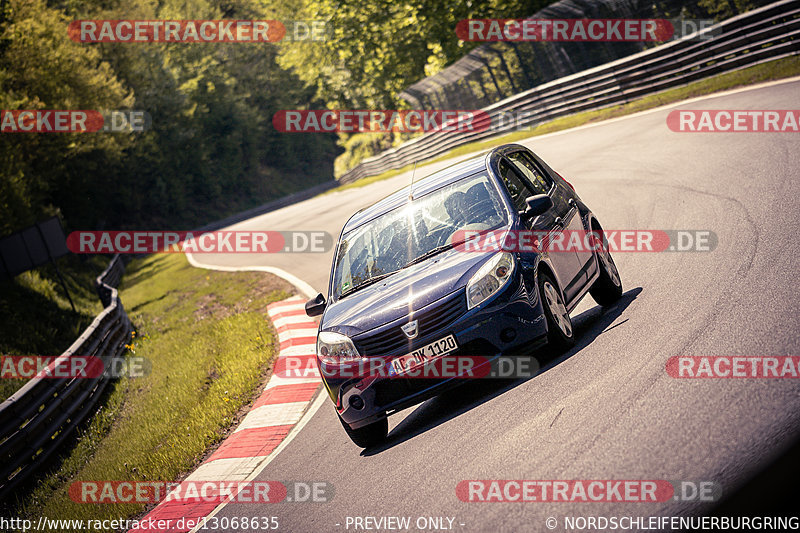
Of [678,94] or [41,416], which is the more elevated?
[678,94]

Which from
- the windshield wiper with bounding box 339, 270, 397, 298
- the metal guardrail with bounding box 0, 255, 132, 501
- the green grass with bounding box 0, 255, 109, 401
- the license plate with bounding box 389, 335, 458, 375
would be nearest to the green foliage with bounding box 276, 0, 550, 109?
the green grass with bounding box 0, 255, 109, 401

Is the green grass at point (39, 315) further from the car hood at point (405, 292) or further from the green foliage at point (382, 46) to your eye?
the green foliage at point (382, 46)

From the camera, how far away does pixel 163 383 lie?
Answer: 1239 cm

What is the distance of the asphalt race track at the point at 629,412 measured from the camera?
4.28 metres

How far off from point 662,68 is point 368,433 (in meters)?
19.4

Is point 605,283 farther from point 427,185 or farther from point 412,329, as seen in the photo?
point 412,329

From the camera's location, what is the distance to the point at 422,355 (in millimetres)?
6125

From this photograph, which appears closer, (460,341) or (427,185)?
(460,341)

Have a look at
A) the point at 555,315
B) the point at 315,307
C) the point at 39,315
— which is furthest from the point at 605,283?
the point at 39,315

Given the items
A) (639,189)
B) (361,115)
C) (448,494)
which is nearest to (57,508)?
(448,494)

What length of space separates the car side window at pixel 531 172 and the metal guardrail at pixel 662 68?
1255 centimetres

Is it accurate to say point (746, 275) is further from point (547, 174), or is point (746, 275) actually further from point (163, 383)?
point (163, 383)

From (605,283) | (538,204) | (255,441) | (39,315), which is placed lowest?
(39,315)

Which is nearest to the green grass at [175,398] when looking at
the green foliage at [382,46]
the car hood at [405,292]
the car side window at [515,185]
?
the car hood at [405,292]
